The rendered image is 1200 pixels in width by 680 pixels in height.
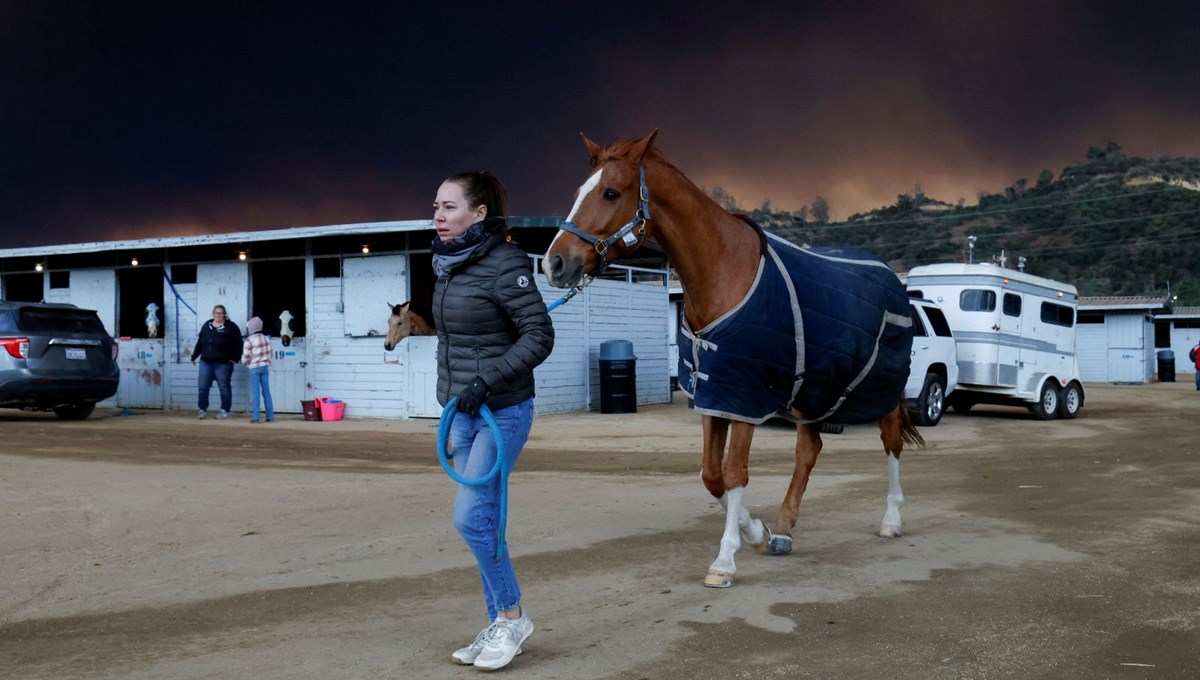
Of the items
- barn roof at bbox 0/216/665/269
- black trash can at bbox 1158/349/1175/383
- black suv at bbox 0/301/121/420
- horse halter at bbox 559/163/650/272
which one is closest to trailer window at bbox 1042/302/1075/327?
barn roof at bbox 0/216/665/269

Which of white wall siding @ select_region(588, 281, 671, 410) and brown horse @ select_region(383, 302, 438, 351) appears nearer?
brown horse @ select_region(383, 302, 438, 351)

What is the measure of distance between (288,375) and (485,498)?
54.4ft

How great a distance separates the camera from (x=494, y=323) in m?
4.04

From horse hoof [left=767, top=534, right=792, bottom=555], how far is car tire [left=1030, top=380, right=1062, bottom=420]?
550 inches

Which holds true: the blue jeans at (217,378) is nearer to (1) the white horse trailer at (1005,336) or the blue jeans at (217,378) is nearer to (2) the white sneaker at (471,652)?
(1) the white horse trailer at (1005,336)

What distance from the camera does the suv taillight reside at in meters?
16.1

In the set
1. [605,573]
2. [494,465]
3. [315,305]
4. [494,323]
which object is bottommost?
[605,573]

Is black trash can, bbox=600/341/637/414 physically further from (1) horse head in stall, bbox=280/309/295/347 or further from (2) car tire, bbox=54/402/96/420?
(2) car tire, bbox=54/402/96/420

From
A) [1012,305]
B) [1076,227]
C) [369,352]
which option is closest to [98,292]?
[369,352]

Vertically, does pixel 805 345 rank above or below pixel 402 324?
below

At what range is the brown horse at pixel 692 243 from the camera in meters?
5.15

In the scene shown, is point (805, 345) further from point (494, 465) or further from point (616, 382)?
point (616, 382)

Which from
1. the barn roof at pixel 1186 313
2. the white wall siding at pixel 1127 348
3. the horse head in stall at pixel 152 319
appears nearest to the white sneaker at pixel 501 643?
the horse head in stall at pixel 152 319

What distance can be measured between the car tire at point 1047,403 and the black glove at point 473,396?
16837 millimetres
